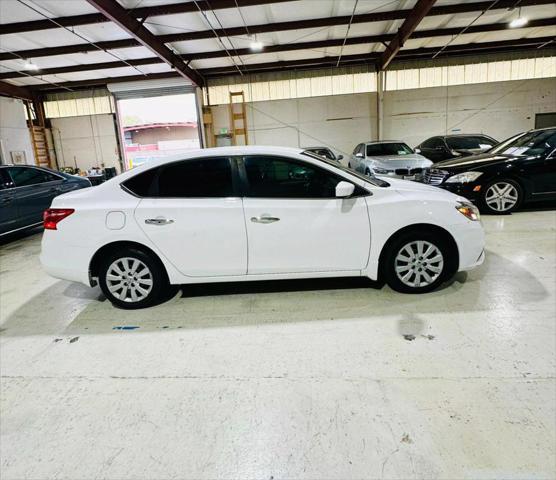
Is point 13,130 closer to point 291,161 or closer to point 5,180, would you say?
point 5,180

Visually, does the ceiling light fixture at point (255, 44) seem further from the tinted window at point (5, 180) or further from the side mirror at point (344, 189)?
the side mirror at point (344, 189)

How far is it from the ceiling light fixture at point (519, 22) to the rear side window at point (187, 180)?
1226 centimetres

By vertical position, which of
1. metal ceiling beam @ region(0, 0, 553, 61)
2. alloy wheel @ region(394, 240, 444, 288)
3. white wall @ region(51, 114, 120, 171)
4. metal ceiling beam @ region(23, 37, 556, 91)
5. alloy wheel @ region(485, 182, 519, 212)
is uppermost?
metal ceiling beam @ region(23, 37, 556, 91)

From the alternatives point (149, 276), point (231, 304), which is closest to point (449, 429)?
point (231, 304)

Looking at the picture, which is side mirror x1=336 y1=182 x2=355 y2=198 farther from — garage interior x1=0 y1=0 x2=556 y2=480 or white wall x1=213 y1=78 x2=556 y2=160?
white wall x1=213 y1=78 x2=556 y2=160

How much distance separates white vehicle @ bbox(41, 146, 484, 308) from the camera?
9.90 ft

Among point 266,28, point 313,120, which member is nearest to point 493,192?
point 266,28

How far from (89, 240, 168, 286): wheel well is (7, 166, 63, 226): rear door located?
4134mm

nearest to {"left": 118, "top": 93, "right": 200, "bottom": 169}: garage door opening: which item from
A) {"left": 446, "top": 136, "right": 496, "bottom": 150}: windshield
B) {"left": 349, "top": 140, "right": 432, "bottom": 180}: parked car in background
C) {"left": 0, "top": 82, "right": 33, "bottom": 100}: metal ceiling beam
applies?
{"left": 0, "top": 82, "right": 33, "bottom": 100}: metal ceiling beam

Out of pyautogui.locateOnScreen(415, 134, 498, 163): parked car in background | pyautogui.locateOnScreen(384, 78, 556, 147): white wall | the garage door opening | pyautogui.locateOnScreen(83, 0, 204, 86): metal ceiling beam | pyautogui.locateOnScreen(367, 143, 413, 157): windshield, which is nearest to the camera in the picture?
pyautogui.locateOnScreen(83, 0, 204, 86): metal ceiling beam

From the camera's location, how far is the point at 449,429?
1744 millimetres

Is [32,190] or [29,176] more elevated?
[29,176]

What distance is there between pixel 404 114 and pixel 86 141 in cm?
1423

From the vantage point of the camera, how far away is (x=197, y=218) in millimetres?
3020
